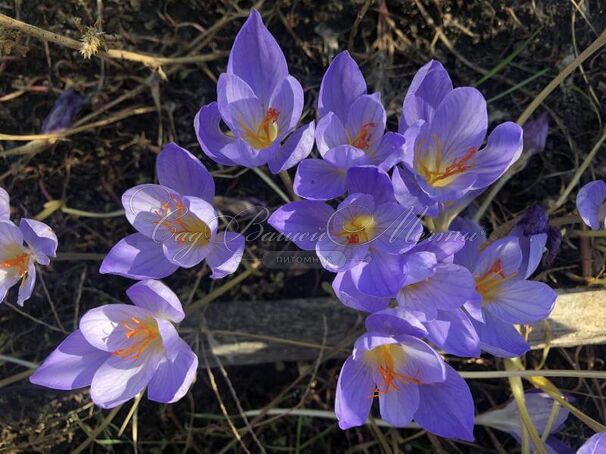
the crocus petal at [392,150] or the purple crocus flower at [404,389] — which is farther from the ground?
the crocus petal at [392,150]

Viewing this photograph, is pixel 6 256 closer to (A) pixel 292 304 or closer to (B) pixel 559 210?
(A) pixel 292 304

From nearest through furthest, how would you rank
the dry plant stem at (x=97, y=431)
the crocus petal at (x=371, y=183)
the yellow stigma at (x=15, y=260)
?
the crocus petal at (x=371, y=183) → the yellow stigma at (x=15, y=260) → the dry plant stem at (x=97, y=431)

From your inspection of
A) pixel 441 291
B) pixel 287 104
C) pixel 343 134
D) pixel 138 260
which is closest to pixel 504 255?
pixel 441 291

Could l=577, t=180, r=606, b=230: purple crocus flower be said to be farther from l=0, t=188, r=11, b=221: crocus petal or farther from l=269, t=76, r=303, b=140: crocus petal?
l=0, t=188, r=11, b=221: crocus petal

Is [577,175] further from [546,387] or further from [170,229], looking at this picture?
[170,229]

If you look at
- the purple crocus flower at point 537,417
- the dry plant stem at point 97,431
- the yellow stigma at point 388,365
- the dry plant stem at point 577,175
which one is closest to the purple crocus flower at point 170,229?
the yellow stigma at point 388,365

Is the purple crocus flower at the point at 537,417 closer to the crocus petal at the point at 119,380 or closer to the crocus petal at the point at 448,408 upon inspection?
the crocus petal at the point at 448,408
